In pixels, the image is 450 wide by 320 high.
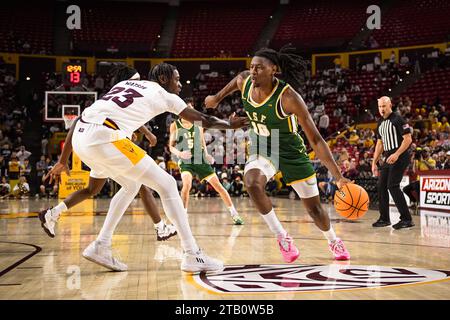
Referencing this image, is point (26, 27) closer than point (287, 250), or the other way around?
point (287, 250)

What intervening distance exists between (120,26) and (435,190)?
21334 millimetres

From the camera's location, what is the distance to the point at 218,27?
2852cm

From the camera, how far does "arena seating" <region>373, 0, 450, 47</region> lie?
24281 mm

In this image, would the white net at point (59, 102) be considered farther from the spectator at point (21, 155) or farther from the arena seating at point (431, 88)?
the arena seating at point (431, 88)

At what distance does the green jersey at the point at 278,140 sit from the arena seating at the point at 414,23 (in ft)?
71.7

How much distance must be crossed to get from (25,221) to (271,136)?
18.5 feet

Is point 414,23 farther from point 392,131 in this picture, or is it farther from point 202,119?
point 202,119

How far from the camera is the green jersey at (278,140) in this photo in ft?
14.4

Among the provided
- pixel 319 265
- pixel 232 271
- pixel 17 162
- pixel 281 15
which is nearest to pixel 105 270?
pixel 232 271

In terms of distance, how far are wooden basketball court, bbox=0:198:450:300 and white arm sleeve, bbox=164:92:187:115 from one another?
3.98ft

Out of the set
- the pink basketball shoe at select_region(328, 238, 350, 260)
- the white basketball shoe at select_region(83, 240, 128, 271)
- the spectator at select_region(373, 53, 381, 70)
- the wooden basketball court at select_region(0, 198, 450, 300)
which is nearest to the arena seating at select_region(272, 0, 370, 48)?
the spectator at select_region(373, 53, 381, 70)

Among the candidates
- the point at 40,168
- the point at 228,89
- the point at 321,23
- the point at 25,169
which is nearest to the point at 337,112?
the point at 321,23

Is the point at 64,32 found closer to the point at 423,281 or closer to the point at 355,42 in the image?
the point at 355,42

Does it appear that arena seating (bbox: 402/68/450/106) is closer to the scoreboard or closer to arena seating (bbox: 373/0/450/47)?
arena seating (bbox: 373/0/450/47)
